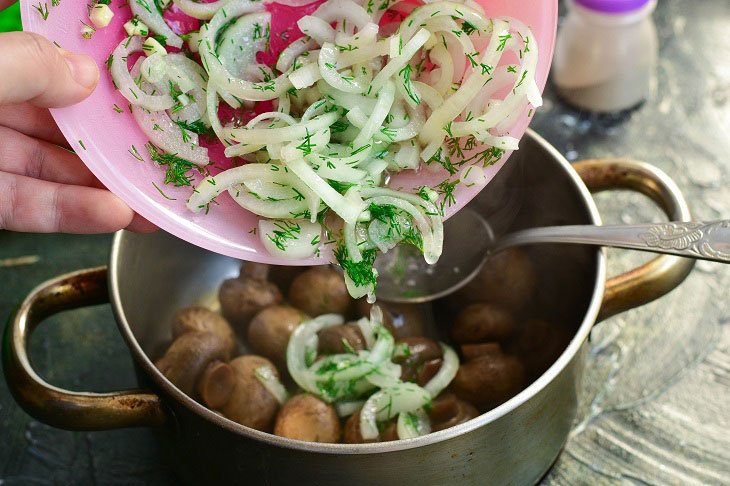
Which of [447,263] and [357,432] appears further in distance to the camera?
[447,263]

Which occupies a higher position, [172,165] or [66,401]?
[172,165]

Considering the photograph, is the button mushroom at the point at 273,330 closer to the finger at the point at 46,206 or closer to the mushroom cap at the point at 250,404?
the mushroom cap at the point at 250,404

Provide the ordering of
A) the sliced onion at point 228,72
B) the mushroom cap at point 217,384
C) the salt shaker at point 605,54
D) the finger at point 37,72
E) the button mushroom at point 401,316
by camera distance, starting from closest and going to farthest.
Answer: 1. the finger at point 37,72
2. the sliced onion at point 228,72
3. the mushroom cap at point 217,384
4. the button mushroom at point 401,316
5. the salt shaker at point 605,54

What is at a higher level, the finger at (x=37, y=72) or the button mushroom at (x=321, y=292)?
the finger at (x=37, y=72)

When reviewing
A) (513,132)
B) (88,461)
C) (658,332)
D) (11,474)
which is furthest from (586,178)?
(11,474)

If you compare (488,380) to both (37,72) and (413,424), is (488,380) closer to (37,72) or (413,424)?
(413,424)

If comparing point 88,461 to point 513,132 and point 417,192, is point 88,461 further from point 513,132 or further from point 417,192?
point 513,132

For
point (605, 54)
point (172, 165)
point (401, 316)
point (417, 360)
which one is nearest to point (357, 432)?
point (417, 360)

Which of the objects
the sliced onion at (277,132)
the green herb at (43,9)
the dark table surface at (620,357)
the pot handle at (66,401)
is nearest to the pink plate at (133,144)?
the green herb at (43,9)
